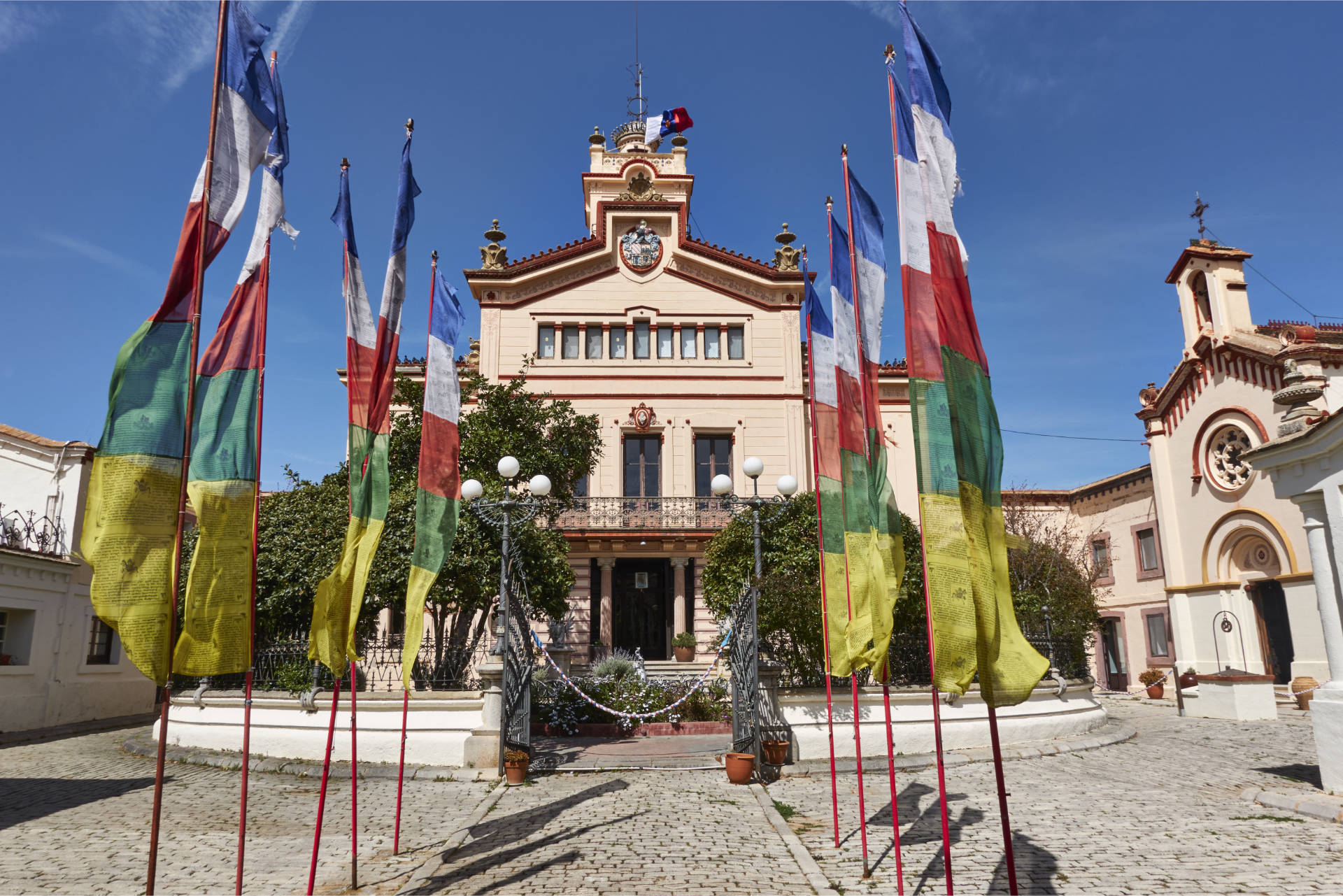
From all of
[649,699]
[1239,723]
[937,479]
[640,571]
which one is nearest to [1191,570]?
[1239,723]

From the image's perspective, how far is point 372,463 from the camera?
7.01 m

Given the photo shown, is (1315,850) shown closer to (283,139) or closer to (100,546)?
(100,546)

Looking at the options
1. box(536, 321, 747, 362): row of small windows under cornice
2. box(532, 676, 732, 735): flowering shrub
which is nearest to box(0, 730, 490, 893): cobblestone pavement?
box(532, 676, 732, 735): flowering shrub

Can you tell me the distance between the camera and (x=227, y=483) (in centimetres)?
562

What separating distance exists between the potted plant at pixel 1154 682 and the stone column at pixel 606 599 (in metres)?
15.8

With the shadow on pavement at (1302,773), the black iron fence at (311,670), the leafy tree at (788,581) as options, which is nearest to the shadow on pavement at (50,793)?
the black iron fence at (311,670)

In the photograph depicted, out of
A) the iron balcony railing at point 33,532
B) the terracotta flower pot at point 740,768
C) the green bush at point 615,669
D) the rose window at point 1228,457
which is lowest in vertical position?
the terracotta flower pot at point 740,768

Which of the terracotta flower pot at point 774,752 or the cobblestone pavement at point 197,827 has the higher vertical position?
the terracotta flower pot at point 774,752

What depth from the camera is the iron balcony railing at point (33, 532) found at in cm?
1784

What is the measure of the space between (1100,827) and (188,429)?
886 cm

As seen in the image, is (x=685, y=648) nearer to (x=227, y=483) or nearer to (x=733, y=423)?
(x=733, y=423)

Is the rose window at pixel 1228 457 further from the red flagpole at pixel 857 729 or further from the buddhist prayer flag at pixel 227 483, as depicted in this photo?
the buddhist prayer flag at pixel 227 483

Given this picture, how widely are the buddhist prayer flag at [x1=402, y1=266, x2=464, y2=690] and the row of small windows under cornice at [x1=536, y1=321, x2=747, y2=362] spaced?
16.1m

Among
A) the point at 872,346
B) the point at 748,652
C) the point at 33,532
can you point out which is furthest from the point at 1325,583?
the point at 33,532
